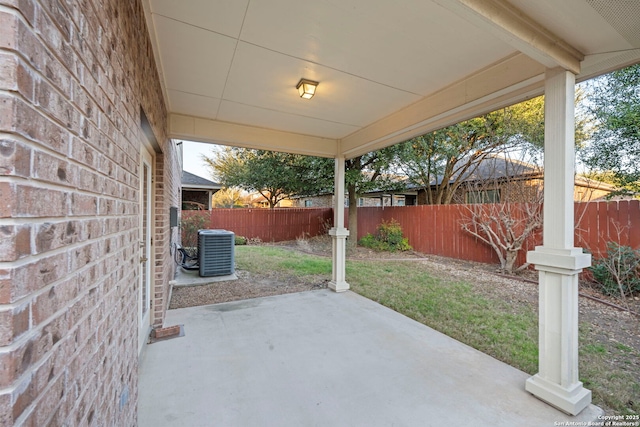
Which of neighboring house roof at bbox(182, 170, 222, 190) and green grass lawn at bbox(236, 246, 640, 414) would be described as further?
neighboring house roof at bbox(182, 170, 222, 190)

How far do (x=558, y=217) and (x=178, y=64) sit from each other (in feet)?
11.6

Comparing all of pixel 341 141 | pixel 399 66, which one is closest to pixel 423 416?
pixel 399 66

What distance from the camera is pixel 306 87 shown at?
3.03 m

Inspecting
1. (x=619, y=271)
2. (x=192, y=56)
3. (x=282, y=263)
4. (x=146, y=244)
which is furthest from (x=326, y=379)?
(x=282, y=263)

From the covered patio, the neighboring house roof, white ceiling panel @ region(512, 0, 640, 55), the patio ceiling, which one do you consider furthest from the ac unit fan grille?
the neighboring house roof

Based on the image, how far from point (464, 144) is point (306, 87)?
8.69 metres

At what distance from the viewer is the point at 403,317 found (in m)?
4.04

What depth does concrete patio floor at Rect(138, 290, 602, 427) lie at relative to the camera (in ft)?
6.84

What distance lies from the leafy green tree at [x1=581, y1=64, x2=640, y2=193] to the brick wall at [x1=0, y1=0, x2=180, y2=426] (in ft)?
25.2

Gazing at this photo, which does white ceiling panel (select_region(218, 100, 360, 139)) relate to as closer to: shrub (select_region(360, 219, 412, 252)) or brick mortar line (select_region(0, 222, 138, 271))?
brick mortar line (select_region(0, 222, 138, 271))

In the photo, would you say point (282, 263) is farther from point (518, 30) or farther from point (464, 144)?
point (464, 144)

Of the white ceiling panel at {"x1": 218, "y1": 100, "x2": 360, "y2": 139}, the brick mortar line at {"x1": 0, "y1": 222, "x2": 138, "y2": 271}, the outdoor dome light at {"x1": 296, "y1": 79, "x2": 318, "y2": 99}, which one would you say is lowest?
the brick mortar line at {"x1": 0, "y1": 222, "x2": 138, "y2": 271}

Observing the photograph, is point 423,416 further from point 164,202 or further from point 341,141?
point 341,141

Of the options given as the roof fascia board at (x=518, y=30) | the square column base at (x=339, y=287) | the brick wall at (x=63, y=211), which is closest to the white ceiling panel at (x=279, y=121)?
the brick wall at (x=63, y=211)
